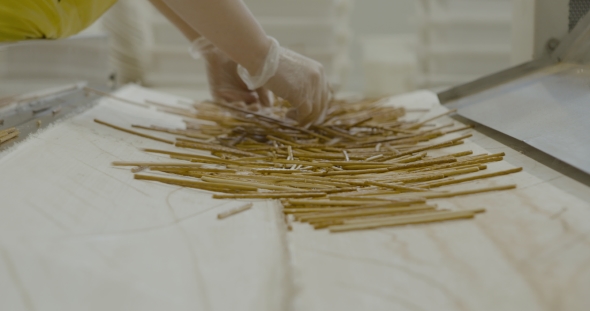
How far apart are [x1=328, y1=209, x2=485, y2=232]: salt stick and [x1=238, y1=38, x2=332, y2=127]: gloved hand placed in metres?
0.59

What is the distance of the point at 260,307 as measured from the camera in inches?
20.4

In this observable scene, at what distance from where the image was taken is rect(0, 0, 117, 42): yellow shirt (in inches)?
44.0

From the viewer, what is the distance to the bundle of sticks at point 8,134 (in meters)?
A: 0.91

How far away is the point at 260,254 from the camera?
2.01 feet

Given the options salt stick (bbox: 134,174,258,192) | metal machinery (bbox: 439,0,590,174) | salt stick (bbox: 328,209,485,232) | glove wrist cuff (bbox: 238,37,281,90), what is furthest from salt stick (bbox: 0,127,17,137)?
metal machinery (bbox: 439,0,590,174)

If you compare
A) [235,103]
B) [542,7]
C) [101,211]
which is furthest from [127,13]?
[101,211]

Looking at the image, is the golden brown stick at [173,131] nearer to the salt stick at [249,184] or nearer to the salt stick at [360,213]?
the salt stick at [249,184]

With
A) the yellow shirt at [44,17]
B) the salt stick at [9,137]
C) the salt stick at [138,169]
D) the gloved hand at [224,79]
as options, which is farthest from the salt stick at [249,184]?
the gloved hand at [224,79]

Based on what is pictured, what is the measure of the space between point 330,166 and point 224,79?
0.66 metres

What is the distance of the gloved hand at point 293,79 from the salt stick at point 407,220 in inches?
23.1

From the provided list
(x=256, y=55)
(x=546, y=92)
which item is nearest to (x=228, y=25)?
(x=256, y=55)

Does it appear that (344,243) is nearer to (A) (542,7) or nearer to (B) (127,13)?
(A) (542,7)

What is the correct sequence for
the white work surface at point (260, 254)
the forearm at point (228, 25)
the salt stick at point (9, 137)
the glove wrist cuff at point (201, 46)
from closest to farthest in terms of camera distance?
the white work surface at point (260, 254)
the salt stick at point (9, 137)
the forearm at point (228, 25)
the glove wrist cuff at point (201, 46)

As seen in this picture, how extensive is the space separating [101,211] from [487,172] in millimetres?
566
